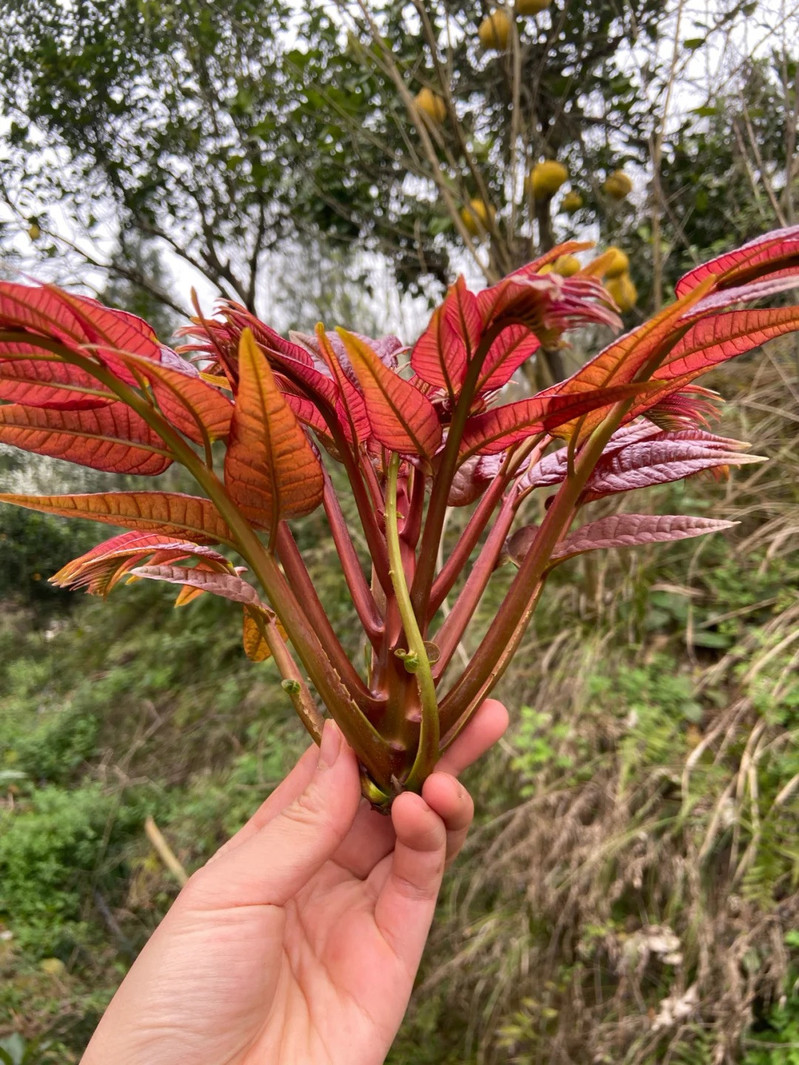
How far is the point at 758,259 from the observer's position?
31cm

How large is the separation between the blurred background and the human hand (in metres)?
0.65

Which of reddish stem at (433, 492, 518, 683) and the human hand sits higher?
reddish stem at (433, 492, 518, 683)

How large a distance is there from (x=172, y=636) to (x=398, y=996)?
2688 millimetres

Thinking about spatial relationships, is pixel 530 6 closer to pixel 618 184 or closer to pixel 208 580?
pixel 618 184


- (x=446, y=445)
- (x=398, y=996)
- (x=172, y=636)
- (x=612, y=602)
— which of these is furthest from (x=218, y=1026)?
(x=172, y=636)

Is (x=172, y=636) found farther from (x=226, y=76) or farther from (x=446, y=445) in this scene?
(x=446, y=445)

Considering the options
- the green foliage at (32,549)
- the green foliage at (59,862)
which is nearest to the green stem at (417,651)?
the green foliage at (59,862)

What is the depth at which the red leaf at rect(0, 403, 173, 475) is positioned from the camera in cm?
35

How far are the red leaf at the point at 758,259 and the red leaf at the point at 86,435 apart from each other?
12.3 inches

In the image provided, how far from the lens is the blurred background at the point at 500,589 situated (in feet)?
3.90

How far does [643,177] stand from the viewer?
77.7 inches

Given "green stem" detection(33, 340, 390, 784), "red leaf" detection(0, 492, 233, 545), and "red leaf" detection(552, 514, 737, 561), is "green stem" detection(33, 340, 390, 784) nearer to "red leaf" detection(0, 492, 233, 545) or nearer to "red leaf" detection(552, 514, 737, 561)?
"red leaf" detection(0, 492, 233, 545)

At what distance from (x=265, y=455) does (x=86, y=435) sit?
0.11m

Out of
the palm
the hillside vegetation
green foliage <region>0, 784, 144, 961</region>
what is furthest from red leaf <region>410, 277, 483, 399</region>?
green foliage <region>0, 784, 144, 961</region>
